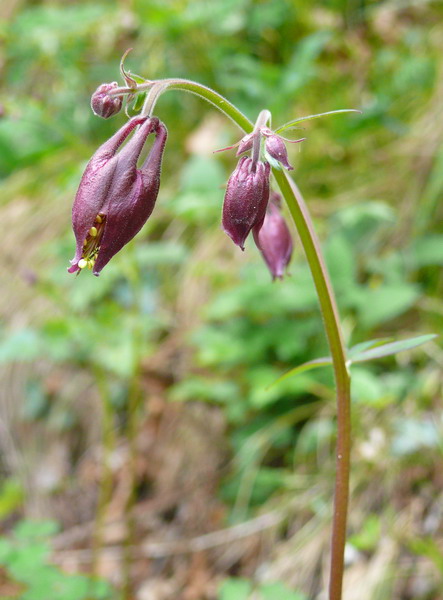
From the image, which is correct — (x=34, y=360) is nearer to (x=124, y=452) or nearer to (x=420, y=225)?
(x=124, y=452)

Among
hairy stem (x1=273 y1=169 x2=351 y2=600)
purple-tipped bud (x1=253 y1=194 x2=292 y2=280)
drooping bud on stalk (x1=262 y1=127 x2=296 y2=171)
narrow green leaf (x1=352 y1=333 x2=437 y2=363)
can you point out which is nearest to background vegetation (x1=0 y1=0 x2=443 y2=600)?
hairy stem (x1=273 y1=169 x2=351 y2=600)

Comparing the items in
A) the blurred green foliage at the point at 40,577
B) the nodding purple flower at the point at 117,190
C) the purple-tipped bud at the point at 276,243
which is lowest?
the blurred green foliage at the point at 40,577

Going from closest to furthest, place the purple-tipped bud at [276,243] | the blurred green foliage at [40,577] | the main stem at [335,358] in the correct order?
the main stem at [335,358] → the purple-tipped bud at [276,243] → the blurred green foliage at [40,577]

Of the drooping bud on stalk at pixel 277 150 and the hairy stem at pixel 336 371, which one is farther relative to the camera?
the hairy stem at pixel 336 371

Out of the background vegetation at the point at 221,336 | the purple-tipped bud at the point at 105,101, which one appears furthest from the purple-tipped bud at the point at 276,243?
the background vegetation at the point at 221,336

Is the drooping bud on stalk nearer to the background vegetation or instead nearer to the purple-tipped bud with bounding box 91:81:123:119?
the purple-tipped bud with bounding box 91:81:123:119

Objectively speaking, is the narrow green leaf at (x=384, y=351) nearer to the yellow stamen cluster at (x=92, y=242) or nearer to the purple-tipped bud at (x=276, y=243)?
the purple-tipped bud at (x=276, y=243)

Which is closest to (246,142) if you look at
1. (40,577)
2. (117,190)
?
(117,190)
